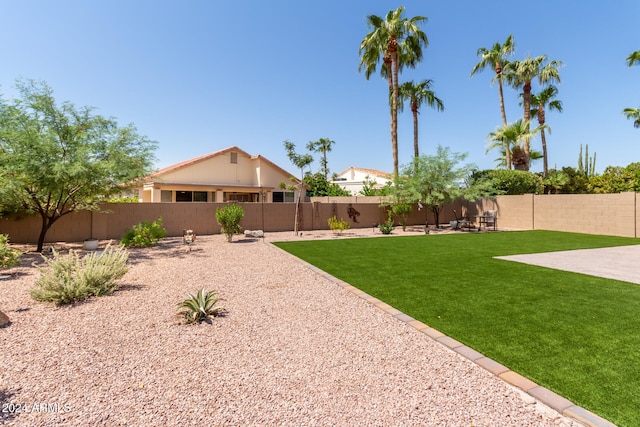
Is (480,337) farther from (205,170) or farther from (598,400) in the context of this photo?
(205,170)

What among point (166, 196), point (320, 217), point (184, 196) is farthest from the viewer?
point (184, 196)

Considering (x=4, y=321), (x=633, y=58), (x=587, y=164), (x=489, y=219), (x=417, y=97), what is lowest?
(x=4, y=321)

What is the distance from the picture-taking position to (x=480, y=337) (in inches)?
131

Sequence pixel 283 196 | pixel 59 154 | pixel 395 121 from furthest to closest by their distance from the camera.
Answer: pixel 283 196 < pixel 395 121 < pixel 59 154

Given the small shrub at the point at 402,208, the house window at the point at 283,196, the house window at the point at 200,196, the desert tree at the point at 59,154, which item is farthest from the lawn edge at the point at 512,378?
the house window at the point at 283,196

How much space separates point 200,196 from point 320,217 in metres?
11.0

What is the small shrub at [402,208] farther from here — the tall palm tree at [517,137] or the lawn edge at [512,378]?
the lawn edge at [512,378]

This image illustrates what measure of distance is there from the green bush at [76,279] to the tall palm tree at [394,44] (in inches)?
594

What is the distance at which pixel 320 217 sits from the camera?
17.9 metres

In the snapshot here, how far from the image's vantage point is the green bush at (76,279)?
4.70m

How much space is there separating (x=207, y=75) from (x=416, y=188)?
12.1m

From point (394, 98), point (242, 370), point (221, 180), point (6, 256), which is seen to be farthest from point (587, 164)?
point (6, 256)

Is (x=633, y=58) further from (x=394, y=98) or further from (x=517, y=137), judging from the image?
(x=394, y=98)

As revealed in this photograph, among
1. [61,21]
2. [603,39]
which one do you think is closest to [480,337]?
[61,21]
